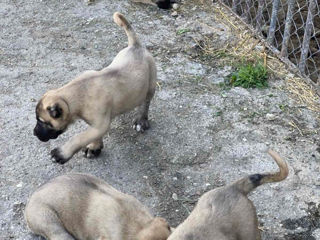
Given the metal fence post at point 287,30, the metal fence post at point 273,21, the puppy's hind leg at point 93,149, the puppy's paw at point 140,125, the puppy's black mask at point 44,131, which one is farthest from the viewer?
the metal fence post at point 273,21

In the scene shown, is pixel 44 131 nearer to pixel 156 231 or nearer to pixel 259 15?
pixel 156 231

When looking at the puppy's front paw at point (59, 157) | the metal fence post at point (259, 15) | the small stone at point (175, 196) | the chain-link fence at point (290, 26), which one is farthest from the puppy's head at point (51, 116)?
the metal fence post at point (259, 15)

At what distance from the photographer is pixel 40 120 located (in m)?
5.04

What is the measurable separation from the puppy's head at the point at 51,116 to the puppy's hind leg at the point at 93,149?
41 cm

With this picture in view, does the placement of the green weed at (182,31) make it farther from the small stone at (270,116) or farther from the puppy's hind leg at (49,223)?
the puppy's hind leg at (49,223)

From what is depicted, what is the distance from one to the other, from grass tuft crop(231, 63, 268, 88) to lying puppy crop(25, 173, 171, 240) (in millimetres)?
2499

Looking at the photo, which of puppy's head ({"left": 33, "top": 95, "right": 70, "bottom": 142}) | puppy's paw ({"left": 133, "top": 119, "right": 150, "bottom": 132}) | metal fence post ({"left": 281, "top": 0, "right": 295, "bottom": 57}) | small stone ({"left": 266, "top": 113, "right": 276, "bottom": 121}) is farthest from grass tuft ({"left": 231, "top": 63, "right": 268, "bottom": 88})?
puppy's head ({"left": 33, "top": 95, "right": 70, "bottom": 142})

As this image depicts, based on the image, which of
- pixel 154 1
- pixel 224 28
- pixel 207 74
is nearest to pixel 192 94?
pixel 207 74

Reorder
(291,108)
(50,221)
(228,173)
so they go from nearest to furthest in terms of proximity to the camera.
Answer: (50,221), (228,173), (291,108)

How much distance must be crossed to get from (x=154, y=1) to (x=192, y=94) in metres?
2.18

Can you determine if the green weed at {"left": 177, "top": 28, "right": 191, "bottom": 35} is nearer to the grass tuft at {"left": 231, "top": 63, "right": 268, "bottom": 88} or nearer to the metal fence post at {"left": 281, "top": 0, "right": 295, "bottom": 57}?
the grass tuft at {"left": 231, "top": 63, "right": 268, "bottom": 88}

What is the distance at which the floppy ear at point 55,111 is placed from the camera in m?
Result: 4.94

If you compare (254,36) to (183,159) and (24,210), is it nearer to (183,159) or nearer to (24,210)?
(183,159)

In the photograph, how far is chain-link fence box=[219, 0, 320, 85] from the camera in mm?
6586
